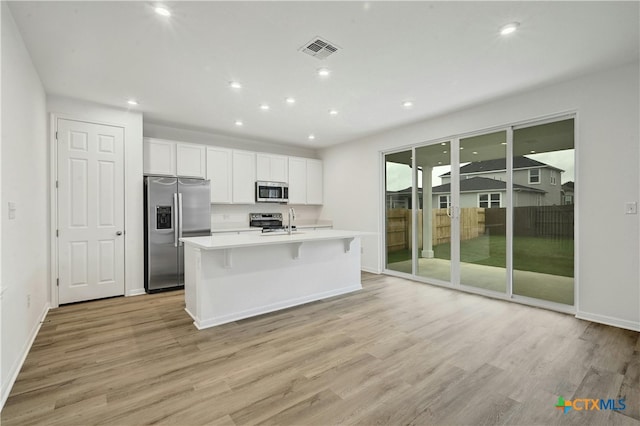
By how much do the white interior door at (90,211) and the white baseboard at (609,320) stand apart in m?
5.78

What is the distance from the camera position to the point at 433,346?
2604 mm

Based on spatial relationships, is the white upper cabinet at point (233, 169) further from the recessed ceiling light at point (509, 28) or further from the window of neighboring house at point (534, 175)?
the recessed ceiling light at point (509, 28)

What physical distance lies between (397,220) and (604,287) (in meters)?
2.90

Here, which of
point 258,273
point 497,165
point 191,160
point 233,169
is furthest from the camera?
point 233,169

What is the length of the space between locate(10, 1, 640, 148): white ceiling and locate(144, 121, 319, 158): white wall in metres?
0.95

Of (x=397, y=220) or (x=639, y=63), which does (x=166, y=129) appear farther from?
(x=639, y=63)

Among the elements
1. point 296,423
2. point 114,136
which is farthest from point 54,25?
point 296,423

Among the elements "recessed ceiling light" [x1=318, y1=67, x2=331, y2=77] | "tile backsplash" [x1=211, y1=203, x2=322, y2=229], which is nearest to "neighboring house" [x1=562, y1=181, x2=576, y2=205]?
"recessed ceiling light" [x1=318, y1=67, x2=331, y2=77]

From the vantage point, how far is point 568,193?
3.44m

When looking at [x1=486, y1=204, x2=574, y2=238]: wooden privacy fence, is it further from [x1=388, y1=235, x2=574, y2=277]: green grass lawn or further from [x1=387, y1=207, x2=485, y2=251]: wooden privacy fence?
[x1=387, y1=207, x2=485, y2=251]: wooden privacy fence

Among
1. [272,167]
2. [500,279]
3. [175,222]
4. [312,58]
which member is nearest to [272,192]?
[272,167]

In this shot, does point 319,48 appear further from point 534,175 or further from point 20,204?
point 534,175

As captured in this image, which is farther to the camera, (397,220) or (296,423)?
(397,220)

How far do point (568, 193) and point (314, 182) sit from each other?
4481mm
